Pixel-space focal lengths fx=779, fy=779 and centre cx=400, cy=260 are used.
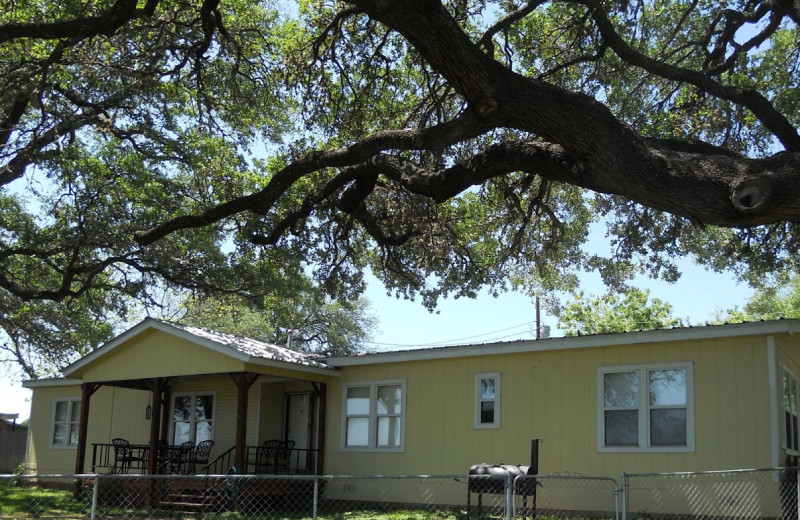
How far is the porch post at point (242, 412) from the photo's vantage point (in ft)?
49.5

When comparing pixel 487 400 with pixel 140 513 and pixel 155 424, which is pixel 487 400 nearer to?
pixel 140 513

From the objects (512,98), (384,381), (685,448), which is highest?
(512,98)

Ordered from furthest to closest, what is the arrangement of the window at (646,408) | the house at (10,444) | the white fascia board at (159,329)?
the house at (10,444), the white fascia board at (159,329), the window at (646,408)

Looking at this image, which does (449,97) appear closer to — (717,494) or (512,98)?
(512,98)

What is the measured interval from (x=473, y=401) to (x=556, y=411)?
69.2 inches

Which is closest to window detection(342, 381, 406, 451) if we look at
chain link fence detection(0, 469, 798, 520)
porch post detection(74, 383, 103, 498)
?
chain link fence detection(0, 469, 798, 520)

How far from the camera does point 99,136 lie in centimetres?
1973

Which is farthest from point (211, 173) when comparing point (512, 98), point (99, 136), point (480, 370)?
point (512, 98)

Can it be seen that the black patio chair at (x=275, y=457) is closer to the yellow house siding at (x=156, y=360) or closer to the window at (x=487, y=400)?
the yellow house siding at (x=156, y=360)

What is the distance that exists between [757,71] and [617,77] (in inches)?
106

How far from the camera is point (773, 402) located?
11672mm

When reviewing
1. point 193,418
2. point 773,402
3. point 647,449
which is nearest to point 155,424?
point 193,418

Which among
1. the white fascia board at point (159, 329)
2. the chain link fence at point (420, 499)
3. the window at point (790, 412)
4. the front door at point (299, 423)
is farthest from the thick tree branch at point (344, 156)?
the front door at point (299, 423)

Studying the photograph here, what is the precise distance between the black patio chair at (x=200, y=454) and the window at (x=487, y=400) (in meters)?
7.06
